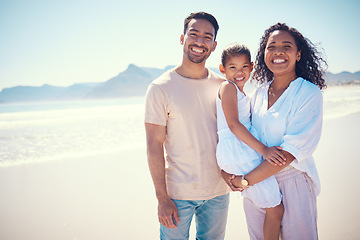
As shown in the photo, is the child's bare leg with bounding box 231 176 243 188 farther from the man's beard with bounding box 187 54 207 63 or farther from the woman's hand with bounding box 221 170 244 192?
the man's beard with bounding box 187 54 207 63

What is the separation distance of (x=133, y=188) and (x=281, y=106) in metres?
3.41

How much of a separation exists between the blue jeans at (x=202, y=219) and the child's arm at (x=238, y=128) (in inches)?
25.8

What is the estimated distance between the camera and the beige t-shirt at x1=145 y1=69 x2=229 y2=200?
1938mm

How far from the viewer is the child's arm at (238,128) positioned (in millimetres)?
1624

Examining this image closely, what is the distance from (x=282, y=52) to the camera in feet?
5.97

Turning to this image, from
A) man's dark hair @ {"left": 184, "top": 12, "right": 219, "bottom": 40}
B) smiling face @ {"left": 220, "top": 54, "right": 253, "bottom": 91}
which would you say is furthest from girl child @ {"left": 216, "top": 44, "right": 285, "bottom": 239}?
man's dark hair @ {"left": 184, "top": 12, "right": 219, "bottom": 40}

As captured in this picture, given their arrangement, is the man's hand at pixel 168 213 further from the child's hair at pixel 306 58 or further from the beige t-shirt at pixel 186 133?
the child's hair at pixel 306 58

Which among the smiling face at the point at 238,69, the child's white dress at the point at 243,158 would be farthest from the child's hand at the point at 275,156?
the smiling face at the point at 238,69

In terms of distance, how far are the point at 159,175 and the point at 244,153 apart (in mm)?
689

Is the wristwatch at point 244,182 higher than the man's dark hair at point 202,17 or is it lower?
lower

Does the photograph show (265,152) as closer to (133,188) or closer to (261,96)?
(261,96)

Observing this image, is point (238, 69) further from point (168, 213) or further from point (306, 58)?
point (168, 213)

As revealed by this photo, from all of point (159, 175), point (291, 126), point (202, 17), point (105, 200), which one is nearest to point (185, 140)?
point (159, 175)

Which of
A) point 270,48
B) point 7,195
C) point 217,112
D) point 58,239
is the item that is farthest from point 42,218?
point 270,48
